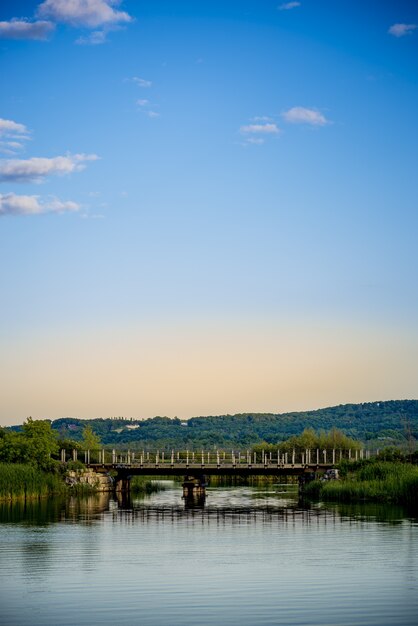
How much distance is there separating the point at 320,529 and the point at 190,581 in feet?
59.0

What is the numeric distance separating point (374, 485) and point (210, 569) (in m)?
35.3

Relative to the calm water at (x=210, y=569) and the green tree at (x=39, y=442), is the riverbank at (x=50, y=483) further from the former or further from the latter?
the calm water at (x=210, y=569)

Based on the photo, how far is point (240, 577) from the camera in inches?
1224

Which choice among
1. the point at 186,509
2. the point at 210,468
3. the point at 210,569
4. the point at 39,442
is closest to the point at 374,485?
the point at 186,509

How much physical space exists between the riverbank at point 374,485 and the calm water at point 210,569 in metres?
4.97

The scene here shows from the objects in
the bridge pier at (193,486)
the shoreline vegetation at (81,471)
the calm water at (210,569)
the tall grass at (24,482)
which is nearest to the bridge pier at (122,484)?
the shoreline vegetation at (81,471)

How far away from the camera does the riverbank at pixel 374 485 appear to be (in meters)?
61.8

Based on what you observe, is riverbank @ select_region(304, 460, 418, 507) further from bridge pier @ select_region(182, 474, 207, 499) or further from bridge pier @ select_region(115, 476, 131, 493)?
bridge pier @ select_region(115, 476, 131, 493)

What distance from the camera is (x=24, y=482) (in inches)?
2768

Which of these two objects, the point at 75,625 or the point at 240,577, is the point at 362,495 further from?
the point at 75,625

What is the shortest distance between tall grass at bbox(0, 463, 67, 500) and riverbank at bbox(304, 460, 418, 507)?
798 inches

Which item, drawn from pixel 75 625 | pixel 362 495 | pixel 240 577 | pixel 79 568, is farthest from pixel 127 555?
pixel 362 495

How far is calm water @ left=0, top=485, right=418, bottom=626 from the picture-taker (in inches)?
966

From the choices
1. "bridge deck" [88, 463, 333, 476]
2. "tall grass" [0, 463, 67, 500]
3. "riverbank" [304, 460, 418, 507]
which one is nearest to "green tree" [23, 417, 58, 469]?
"tall grass" [0, 463, 67, 500]
